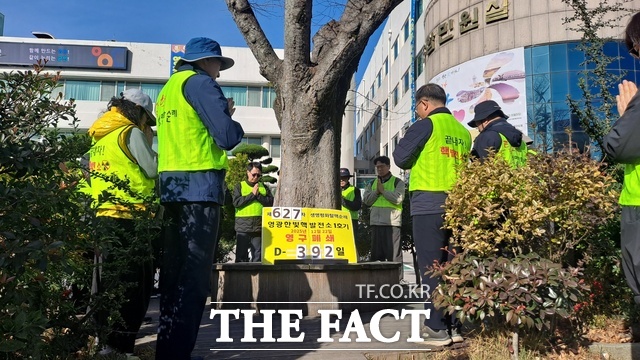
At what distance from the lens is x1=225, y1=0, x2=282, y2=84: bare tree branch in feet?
21.8

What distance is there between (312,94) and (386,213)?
2.96m

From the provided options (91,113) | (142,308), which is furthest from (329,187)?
(91,113)

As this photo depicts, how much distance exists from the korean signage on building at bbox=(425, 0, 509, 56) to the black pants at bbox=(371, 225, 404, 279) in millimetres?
22451

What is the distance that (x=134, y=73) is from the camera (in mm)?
38812

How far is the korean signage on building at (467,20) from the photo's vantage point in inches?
1094

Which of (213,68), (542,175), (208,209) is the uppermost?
(213,68)

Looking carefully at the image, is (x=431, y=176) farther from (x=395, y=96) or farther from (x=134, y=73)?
(x=395, y=96)

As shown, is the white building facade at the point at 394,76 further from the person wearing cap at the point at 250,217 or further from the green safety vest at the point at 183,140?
the green safety vest at the point at 183,140

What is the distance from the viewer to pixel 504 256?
3711 mm

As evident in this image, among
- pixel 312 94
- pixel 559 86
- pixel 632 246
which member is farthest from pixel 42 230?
pixel 559 86

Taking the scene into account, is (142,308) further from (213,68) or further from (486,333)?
(486,333)

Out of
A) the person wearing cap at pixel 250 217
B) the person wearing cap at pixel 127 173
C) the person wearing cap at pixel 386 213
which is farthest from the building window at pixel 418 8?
the person wearing cap at pixel 127 173

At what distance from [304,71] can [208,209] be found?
3504mm

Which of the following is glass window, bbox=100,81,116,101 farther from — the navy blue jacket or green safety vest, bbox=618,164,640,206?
green safety vest, bbox=618,164,640,206
